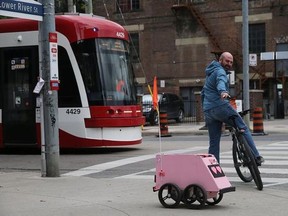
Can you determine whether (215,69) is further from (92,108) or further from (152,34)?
(152,34)

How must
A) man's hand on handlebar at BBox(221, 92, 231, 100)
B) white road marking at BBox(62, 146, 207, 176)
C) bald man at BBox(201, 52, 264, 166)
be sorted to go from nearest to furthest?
man's hand on handlebar at BBox(221, 92, 231, 100), bald man at BBox(201, 52, 264, 166), white road marking at BBox(62, 146, 207, 176)

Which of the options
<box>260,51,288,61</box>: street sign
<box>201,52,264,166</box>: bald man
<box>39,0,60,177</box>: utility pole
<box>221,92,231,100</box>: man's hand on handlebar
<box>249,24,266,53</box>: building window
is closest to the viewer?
<box>221,92,231,100</box>: man's hand on handlebar

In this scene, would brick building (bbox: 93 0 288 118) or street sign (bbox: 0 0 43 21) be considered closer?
street sign (bbox: 0 0 43 21)

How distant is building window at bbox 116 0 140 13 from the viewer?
40094 millimetres

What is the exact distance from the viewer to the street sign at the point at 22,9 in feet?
30.3

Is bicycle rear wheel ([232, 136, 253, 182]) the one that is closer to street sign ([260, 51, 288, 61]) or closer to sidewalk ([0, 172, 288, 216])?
sidewalk ([0, 172, 288, 216])

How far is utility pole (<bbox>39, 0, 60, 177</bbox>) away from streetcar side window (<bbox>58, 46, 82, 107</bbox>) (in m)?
3.54

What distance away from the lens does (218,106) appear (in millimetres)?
8469

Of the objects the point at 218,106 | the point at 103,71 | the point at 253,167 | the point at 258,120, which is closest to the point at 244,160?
the point at 253,167

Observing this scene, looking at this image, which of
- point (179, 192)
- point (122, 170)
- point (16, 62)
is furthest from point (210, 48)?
point (179, 192)

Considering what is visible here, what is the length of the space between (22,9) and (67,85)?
4.30 m

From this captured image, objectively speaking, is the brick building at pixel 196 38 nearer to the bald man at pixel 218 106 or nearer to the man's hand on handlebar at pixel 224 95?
the bald man at pixel 218 106

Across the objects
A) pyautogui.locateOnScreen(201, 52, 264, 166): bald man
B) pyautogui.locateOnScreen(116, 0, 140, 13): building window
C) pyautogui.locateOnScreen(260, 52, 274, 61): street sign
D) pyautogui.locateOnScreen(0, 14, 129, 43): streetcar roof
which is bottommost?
pyautogui.locateOnScreen(201, 52, 264, 166): bald man

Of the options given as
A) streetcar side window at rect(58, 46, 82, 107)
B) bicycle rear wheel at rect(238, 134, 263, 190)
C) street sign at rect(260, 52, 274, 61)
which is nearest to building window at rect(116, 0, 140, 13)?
street sign at rect(260, 52, 274, 61)
